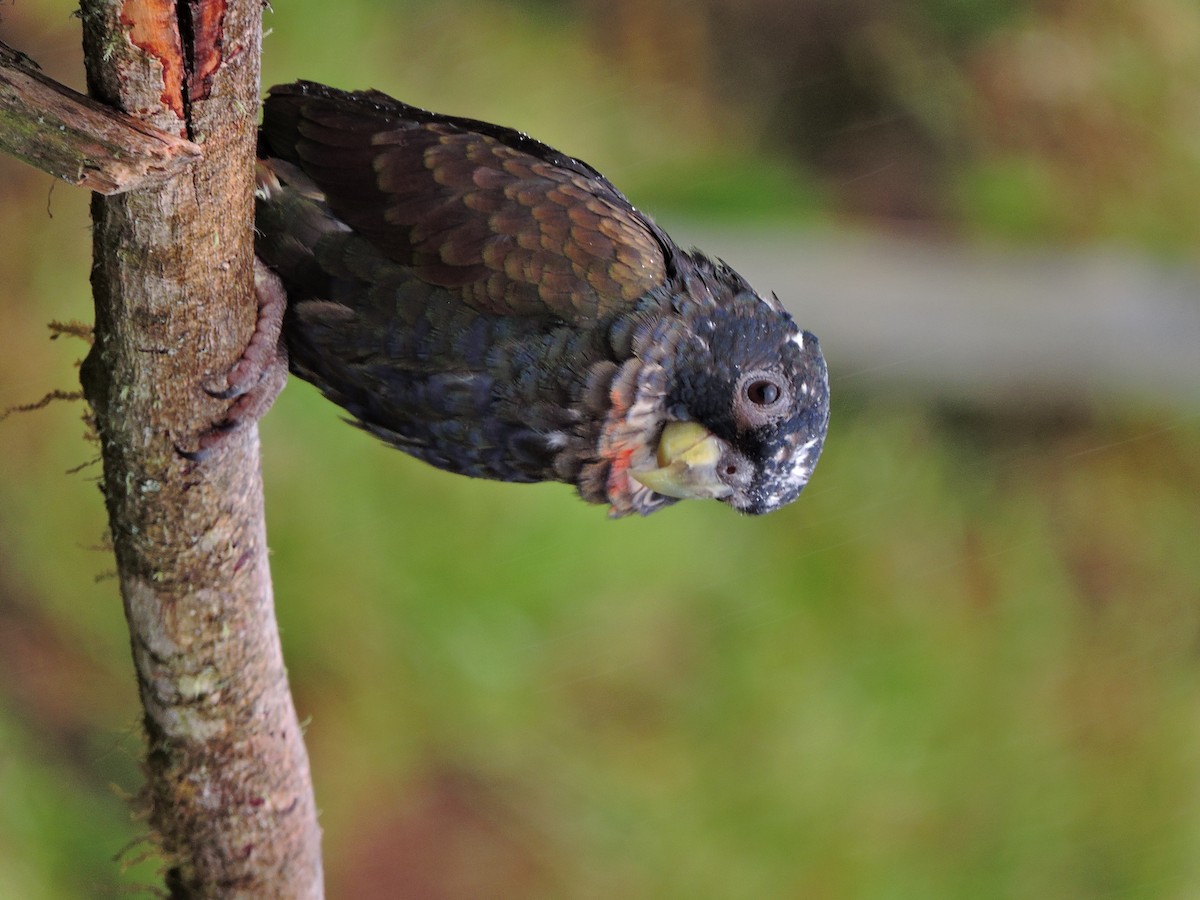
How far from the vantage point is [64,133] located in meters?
1.14

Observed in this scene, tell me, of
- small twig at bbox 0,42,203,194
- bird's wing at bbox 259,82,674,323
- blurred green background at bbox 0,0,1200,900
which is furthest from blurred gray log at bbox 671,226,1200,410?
small twig at bbox 0,42,203,194

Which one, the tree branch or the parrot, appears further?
the parrot

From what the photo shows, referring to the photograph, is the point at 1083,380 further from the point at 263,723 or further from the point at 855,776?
the point at 263,723

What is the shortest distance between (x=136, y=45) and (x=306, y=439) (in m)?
2.29

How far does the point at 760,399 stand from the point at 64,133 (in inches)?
38.8

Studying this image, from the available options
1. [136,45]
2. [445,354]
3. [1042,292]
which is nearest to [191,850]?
[445,354]

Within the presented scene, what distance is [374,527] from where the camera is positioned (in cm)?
339

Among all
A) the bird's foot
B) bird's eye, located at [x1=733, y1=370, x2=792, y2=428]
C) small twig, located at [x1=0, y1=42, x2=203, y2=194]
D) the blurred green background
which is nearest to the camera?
small twig, located at [x1=0, y1=42, x2=203, y2=194]

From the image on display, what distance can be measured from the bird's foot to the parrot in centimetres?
15

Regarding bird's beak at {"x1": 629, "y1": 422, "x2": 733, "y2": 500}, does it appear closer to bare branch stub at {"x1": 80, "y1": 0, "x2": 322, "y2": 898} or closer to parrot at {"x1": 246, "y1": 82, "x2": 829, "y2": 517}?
parrot at {"x1": 246, "y1": 82, "x2": 829, "y2": 517}

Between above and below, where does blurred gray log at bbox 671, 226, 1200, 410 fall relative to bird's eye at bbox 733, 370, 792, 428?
above

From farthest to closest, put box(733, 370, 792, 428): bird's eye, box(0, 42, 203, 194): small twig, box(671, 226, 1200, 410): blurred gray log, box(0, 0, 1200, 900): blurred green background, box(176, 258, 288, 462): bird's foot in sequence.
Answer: box(671, 226, 1200, 410): blurred gray log
box(0, 0, 1200, 900): blurred green background
box(733, 370, 792, 428): bird's eye
box(176, 258, 288, 462): bird's foot
box(0, 42, 203, 194): small twig

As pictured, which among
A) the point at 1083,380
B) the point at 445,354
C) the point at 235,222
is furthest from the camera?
the point at 1083,380

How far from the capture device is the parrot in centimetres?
170
